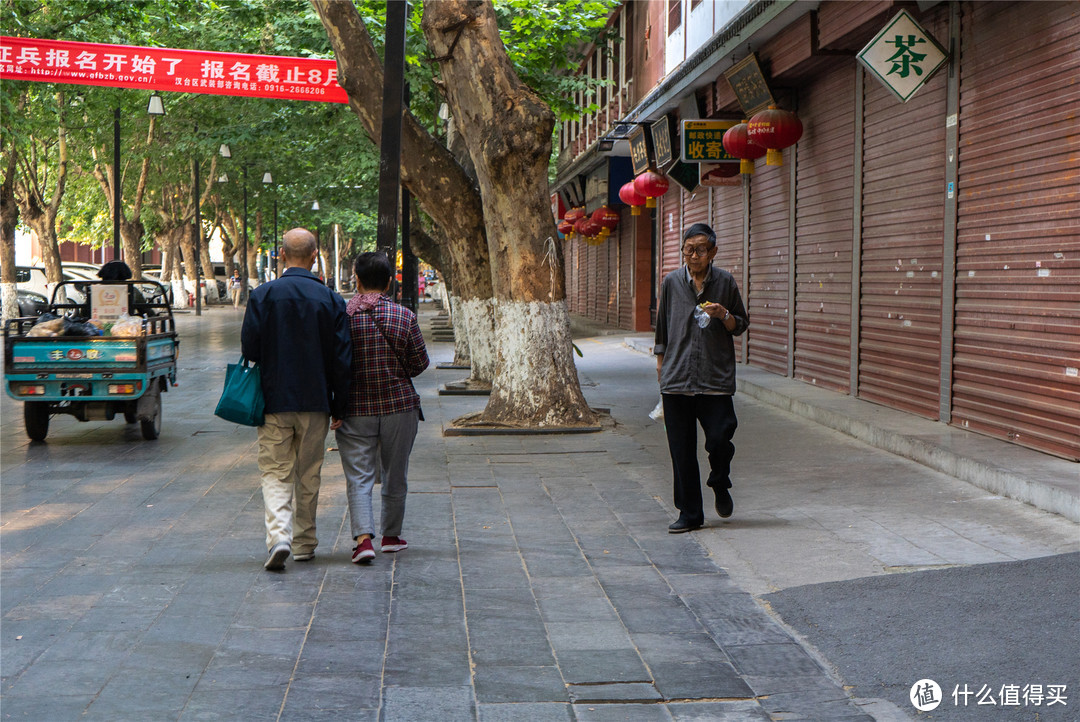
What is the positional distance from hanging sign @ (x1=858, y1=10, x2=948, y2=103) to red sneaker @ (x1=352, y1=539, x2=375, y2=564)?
6.28 metres

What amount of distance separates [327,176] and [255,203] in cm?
1957

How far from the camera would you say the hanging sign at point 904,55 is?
380 inches

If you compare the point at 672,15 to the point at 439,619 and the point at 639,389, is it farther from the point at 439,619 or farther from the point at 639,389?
the point at 439,619

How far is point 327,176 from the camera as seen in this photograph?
35.5 metres

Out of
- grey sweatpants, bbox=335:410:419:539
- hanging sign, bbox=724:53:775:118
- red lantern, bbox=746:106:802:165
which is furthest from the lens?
hanging sign, bbox=724:53:775:118

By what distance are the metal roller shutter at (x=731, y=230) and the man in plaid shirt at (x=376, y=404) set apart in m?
10.8

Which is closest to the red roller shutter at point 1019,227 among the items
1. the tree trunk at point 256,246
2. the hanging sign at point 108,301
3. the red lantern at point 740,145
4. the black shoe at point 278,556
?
the red lantern at point 740,145

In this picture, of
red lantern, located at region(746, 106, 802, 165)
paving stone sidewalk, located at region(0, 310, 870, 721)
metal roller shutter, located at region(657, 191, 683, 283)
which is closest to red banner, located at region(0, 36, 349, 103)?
metal roller shutter, located at region(657, 191, 683, 283)

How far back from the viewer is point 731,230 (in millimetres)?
17422

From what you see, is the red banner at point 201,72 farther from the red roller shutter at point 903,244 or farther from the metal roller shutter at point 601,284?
the metal roller shutter at point 601,284

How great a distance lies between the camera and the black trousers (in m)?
6.61

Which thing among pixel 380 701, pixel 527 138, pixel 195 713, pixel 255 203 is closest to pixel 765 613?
pixel 380 701

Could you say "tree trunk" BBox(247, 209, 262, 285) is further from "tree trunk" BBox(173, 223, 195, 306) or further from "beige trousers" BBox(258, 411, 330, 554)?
"beige trousers" BBox(258, 411, 330, 554)

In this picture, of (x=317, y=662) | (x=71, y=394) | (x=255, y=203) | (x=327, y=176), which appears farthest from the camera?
(x=255, y=203)
